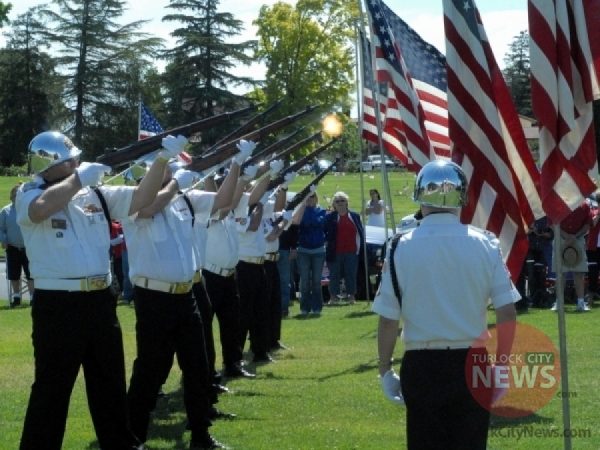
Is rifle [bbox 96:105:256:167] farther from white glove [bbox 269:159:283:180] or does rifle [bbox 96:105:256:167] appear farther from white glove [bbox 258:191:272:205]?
white glove [bbox 258:191:272:205]

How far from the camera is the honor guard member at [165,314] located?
903cm

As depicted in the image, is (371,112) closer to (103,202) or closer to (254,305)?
(254,305)

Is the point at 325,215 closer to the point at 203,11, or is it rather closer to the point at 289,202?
the point at 289,202

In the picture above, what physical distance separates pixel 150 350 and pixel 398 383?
3094mm

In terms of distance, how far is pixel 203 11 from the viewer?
63406mm

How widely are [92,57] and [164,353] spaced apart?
222ft

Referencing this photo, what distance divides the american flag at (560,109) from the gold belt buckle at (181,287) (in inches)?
118

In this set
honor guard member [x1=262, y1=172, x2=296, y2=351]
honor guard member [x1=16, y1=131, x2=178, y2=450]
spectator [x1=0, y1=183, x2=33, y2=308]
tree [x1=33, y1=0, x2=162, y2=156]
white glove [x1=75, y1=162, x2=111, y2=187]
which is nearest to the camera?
white glove [x1=75, y1=162, x2=111, y2=187]

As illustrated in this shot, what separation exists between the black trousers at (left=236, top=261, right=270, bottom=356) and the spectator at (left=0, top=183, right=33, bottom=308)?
8229 millimetres

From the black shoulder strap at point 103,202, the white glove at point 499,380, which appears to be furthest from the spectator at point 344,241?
the white glove at point 499,380

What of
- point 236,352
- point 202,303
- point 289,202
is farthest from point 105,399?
point 289,202

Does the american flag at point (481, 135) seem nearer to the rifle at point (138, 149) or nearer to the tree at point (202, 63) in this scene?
the rifle at point (138, 149)

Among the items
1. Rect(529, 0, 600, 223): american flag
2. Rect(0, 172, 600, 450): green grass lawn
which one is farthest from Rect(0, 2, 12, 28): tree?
Rect(529, 0, 600, 223): american flag

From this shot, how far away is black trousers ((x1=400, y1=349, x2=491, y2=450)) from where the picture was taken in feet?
19.7
